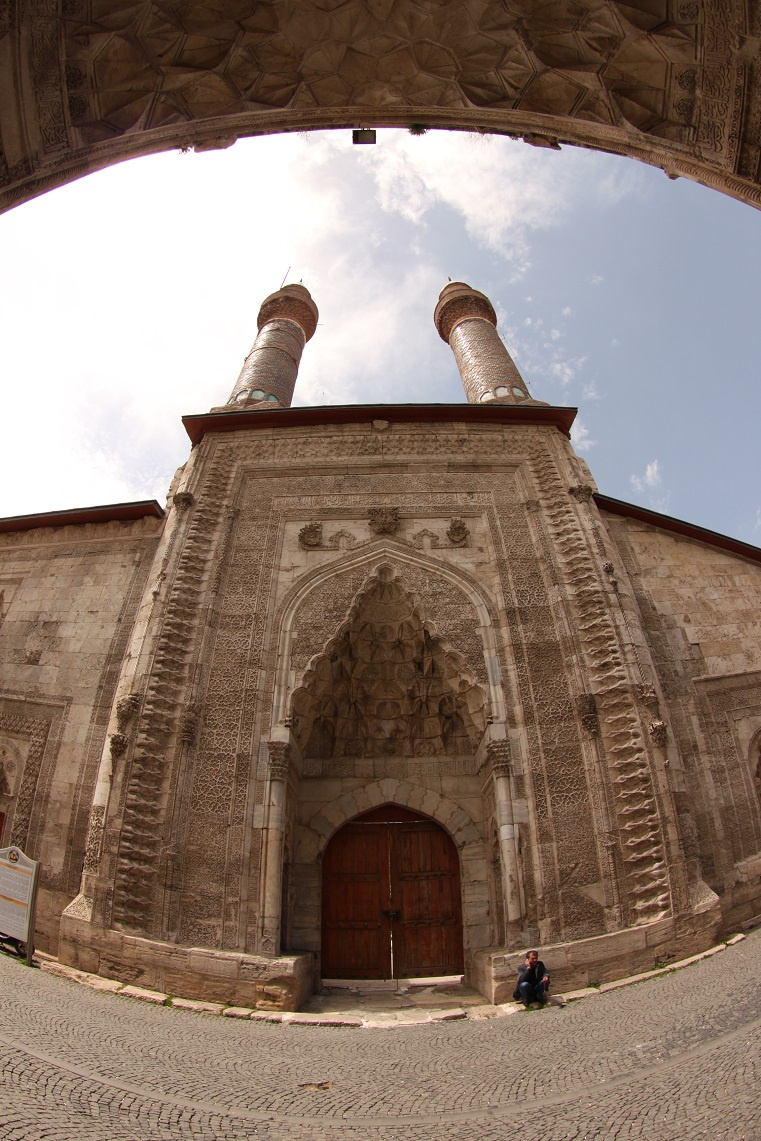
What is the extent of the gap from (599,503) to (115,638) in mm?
6871

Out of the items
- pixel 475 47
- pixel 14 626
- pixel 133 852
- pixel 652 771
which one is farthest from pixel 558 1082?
pixel 14 626

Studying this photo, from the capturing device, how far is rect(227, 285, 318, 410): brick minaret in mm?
13586

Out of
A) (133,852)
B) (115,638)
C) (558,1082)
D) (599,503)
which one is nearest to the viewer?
(558,1082)

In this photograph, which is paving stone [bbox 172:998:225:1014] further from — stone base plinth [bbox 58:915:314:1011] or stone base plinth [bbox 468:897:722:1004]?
stone base plinth [bbox 468:897:722:1004]

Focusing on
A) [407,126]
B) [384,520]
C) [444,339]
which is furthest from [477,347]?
[407,126]

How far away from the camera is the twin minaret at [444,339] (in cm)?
1352

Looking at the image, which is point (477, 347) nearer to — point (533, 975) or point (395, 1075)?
point (533, 975)

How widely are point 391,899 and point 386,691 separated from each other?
7.67 ft

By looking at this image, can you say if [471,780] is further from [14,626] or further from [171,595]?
[14,626]

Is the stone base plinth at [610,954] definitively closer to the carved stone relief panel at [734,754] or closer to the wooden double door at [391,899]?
the carved stone relief panel at [734,754]

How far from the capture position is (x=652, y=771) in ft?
19.5

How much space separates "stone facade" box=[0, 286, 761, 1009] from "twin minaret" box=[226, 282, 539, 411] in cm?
410

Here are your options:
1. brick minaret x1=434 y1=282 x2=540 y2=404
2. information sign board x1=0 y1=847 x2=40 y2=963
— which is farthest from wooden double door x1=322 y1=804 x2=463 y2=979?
brick minaret x1=434 y1=282 x2=540 y2=404

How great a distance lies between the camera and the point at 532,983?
189 inches
